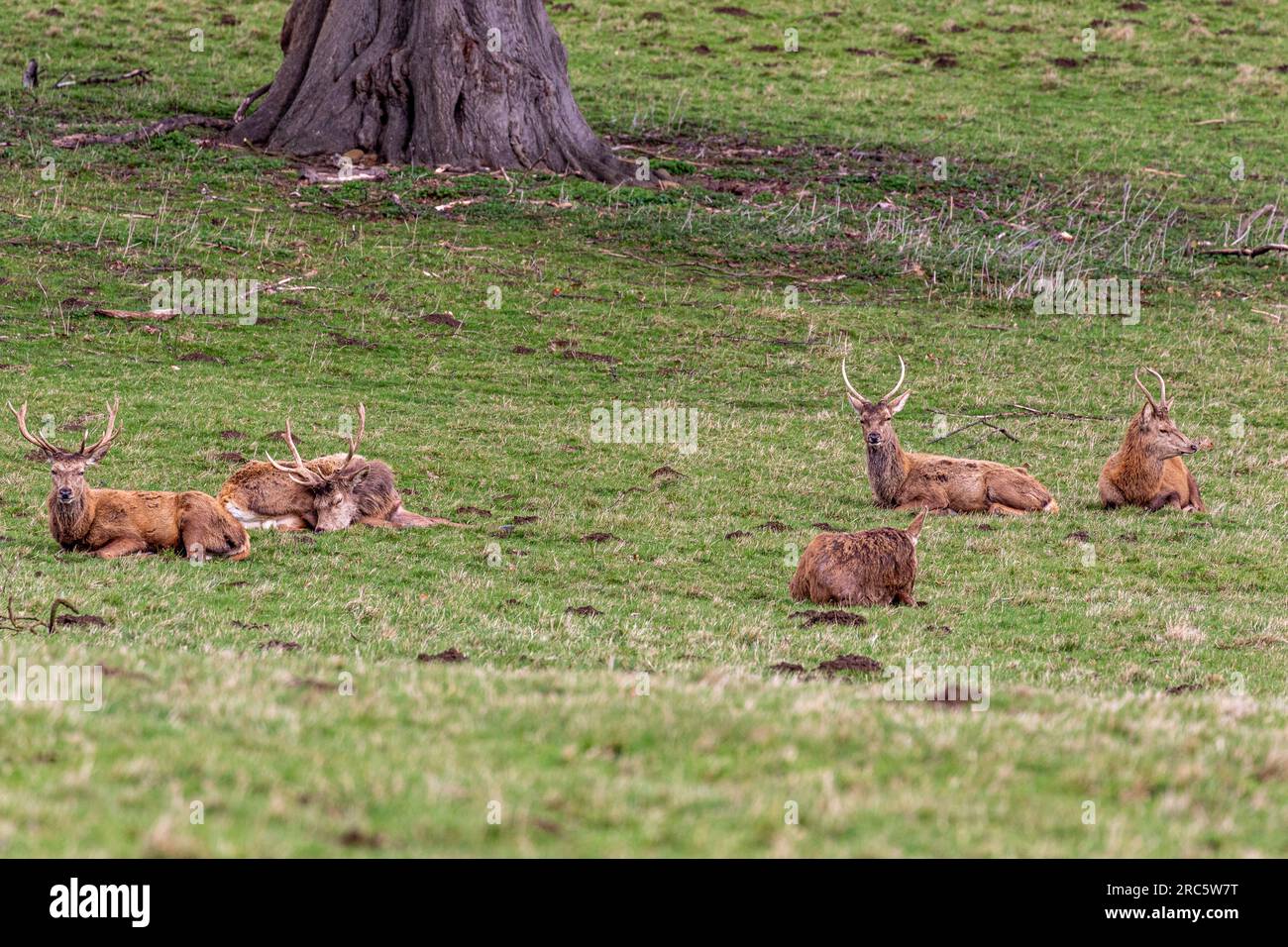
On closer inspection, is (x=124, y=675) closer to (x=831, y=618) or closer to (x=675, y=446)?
(x=831, y=618)

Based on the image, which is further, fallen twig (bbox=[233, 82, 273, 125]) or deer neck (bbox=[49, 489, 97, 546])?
fallen twig (bbox=[233, 82, 273, 125])

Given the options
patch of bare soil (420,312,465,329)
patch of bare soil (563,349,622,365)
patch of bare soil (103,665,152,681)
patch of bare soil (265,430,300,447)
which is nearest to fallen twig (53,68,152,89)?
patch of bare soil (420,312,465,329)

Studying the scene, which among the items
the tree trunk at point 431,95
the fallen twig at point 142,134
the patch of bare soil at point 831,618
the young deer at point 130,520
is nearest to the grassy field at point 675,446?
the patch of bare soil at point 831,618

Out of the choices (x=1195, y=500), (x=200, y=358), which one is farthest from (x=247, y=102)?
(x=1195, y=500)

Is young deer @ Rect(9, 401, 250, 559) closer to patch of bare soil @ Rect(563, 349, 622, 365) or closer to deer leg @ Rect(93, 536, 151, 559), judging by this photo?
deer leg @ Rect(93, 536, 151, 559)

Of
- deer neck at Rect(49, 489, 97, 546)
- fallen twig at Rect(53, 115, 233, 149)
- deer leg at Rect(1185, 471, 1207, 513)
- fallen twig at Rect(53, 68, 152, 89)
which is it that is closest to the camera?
deer neck at Rect(49, 489, 97, 546)

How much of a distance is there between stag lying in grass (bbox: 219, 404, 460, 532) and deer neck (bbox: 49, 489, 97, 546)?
1806mm

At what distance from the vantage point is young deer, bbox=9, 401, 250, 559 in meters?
12.6

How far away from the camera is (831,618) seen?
37.9 feet

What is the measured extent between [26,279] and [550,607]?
1507 centimetres

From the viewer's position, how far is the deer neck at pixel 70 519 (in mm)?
12539

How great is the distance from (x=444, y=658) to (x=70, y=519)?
4.98 metres
